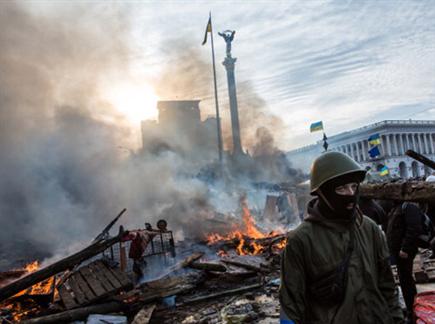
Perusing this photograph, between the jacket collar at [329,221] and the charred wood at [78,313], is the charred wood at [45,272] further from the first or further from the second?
the jacket collar at [329,221]

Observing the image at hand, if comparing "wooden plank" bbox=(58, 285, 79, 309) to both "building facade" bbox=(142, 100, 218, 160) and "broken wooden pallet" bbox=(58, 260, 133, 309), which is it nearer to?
"broken wooden pallet" bbox=(58, 260, 133, 309)

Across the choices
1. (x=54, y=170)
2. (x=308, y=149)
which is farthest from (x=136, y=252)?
(x=308, y=149)

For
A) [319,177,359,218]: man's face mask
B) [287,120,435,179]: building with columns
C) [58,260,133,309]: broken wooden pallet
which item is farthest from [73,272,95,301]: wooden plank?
[287,120,435,179]: building with columns

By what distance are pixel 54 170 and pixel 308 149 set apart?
198 feet

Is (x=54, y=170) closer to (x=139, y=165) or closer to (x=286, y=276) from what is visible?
(x=139, y=165)

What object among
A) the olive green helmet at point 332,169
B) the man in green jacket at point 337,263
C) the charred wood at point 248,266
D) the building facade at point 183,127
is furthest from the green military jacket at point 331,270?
the building facade at point 183,127

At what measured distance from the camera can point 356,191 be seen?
204 centimetres

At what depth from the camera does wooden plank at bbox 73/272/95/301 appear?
248 inches

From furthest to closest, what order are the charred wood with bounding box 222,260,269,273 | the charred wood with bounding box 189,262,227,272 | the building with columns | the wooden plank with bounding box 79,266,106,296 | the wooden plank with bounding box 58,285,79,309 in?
the building with columns
the charred wood with bounding box 222,260,269,273
the charred wood with bounding box 189,262,227,272
the wooden plank with bounding box 79,266,106,296
the wooden plank with bounding box 58,285,79,309

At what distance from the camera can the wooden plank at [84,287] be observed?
631 cm

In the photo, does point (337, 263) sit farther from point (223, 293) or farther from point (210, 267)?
point (210, 267)

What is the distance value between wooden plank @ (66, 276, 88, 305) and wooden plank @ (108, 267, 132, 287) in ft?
2.54

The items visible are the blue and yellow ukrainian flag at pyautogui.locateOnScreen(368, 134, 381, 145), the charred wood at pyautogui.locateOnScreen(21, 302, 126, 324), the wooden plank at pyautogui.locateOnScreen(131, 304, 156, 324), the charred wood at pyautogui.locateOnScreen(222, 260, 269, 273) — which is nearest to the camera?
the charred wood at pyautogui.locateOnScreen(21, 302, 126, 324)

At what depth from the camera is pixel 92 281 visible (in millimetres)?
6680
